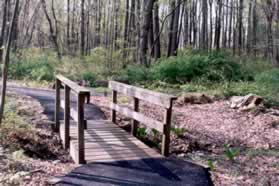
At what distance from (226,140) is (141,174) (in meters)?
2.97

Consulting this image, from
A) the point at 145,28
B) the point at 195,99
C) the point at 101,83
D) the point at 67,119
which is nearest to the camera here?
the point at 67,119

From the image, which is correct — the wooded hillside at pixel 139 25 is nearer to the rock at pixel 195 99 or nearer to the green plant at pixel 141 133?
the rock at pixel 195 99

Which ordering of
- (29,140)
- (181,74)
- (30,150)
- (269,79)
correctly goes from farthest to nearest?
(181,74) < (269,79) < (29,140) < (30,150)

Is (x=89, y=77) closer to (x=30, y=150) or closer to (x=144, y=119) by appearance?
(x=30, y=150)

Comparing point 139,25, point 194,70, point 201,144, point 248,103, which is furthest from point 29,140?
point 139,25

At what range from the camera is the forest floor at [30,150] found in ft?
12.9

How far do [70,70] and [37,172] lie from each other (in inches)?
493

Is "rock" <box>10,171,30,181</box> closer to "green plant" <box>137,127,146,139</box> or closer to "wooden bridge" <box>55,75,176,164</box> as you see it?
"wooden bridge" <box>55,75,176,164</box>

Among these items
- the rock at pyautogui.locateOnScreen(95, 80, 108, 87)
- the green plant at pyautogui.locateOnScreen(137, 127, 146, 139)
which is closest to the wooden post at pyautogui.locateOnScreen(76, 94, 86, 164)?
the green plant at pyautogui.locateOnScreen(137, 127, 146, 139)

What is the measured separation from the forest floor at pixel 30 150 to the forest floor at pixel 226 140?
1.83m

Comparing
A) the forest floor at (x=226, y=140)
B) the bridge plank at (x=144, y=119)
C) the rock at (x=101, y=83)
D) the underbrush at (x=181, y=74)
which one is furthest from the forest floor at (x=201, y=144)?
the rock at (x=101, y=83)

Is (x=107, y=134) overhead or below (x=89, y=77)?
below

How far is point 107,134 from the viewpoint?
6043mm

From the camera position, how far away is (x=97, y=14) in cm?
3066
